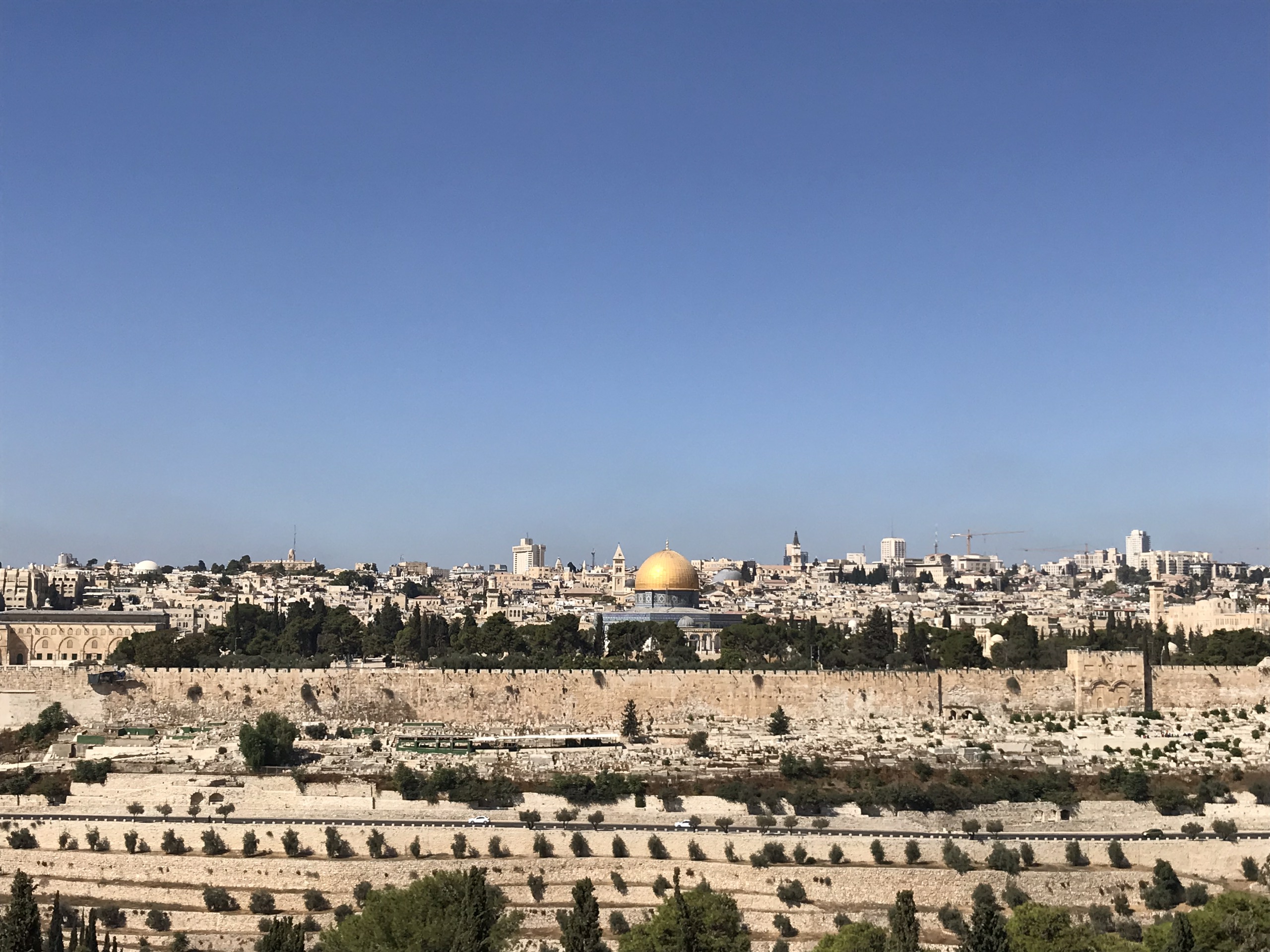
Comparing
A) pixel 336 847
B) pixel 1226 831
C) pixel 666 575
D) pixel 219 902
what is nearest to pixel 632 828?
pixel 336 847

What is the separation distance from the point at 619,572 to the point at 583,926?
9314cm

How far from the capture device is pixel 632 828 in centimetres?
3078

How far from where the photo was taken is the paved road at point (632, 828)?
30.2m

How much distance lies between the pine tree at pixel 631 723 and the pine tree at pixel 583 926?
46.0ft

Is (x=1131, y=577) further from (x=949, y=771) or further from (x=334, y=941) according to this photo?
(x=334, y=941)

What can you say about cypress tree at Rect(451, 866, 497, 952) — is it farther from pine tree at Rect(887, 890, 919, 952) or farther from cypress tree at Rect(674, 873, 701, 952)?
pine tree at Rect(887, 890, 919, 952)

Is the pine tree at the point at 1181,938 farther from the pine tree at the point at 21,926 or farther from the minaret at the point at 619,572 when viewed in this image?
the minaret at the point at 619,572

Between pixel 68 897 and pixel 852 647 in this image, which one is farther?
pixel 852 647

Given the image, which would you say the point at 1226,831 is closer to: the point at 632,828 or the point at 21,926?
the point at 632,828

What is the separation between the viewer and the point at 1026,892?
28.2m

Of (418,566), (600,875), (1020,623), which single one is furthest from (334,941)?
(418,566)

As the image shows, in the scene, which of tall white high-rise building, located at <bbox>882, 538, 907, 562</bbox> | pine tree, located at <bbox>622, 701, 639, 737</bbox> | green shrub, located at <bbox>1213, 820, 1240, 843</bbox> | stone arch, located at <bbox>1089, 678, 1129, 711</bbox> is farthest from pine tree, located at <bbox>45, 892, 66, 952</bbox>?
tall white high-rise building, located at <bbox>882, 538, 907, 562</bbox>

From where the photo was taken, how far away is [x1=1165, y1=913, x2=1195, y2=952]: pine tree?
22.2 metres

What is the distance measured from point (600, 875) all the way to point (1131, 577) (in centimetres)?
11657
